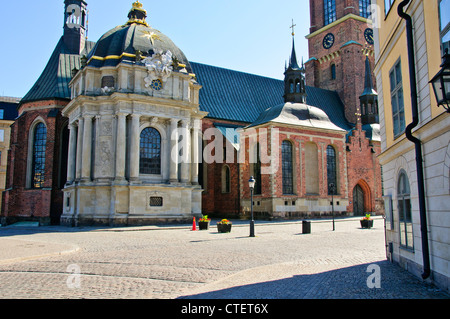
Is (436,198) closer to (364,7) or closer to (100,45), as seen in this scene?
(100,45)

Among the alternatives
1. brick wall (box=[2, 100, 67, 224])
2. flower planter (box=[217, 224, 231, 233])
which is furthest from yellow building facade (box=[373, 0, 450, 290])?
brick wall (box=[2, 100, 67, 224])

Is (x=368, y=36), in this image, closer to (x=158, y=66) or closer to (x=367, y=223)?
(x=158, y=66)

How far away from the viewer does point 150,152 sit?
29953 mm

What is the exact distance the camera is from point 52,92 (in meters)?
34.2

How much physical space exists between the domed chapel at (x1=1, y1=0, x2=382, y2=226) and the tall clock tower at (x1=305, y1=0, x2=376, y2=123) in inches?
287

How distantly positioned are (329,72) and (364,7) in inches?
370

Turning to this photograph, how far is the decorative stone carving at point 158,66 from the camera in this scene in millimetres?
29484

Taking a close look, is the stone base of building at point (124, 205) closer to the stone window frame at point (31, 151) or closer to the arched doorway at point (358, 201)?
the stone window frame at point (31, 151)

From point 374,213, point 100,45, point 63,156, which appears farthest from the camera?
point 374,213

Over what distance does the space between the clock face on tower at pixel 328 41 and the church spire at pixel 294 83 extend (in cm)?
1394

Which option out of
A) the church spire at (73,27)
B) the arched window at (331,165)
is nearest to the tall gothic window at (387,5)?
the arched window at (331,165)

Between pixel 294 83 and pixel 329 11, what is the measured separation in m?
19.2
